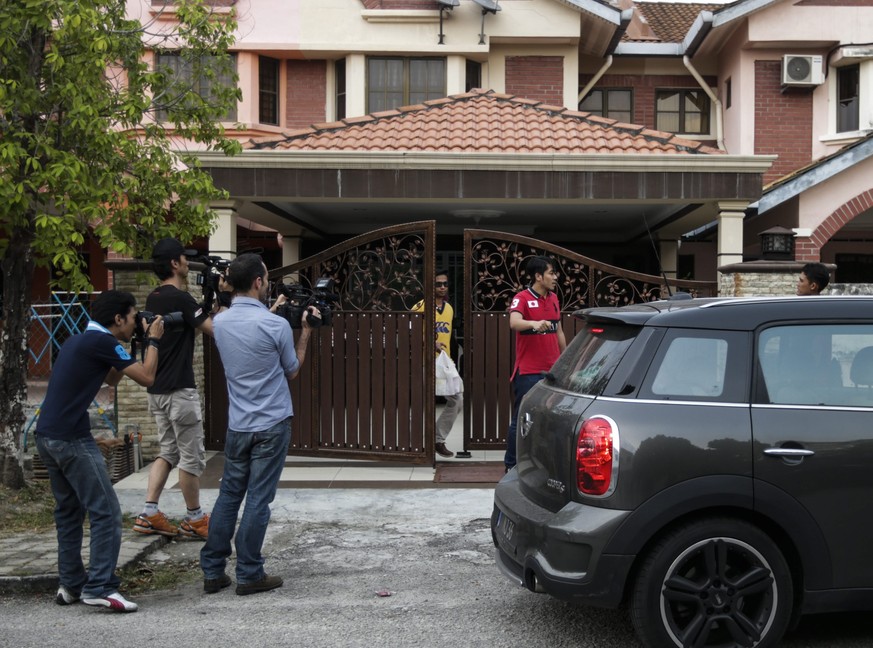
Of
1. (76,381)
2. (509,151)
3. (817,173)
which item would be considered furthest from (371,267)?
(817,173)

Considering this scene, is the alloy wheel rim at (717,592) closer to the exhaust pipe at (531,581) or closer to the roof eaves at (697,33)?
the exhaust pipe at (531,581)

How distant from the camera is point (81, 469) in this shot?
5.02 m

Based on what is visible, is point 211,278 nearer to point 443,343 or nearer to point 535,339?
point 535,339

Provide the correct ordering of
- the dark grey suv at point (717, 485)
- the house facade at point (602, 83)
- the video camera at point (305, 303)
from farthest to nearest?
the house facade at point (602, 83), the video camera at point (305, 303), the dark grey suv at point (717, 485)

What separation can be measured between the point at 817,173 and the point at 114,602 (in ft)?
38.9

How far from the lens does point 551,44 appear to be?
17422 millimetres

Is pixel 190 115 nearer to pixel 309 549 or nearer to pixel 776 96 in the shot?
pixel 309 549

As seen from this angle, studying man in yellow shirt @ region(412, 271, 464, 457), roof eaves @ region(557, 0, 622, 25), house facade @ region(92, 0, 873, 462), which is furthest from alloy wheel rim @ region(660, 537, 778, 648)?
roof eaves @ region(557, 0, 622, 25)

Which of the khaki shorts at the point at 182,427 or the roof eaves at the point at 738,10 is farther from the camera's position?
the roof eaves at the point at 738,10

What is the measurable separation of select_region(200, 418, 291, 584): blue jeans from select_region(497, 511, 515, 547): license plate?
129cm

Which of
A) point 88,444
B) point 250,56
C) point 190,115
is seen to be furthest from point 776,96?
point 88,444

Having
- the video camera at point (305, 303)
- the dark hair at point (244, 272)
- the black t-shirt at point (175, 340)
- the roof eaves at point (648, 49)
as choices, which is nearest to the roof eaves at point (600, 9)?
the roof eaves at point (648, 49)

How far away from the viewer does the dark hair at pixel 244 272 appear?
5.26 metres

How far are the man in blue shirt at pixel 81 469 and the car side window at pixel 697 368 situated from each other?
111 inches
